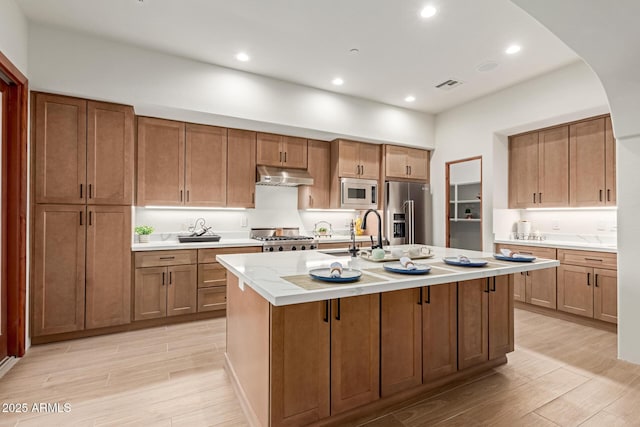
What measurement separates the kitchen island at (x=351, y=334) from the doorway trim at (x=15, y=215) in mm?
1943

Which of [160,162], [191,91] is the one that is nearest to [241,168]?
[160,162]

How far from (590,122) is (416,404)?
4038 millimetres

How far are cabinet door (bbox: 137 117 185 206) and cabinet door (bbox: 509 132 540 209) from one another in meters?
4.74

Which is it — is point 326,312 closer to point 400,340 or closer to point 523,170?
point 400,340

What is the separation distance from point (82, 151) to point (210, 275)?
1.88 metres

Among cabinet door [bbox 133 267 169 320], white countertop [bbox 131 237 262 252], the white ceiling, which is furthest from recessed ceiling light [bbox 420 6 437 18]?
cabinet door [bbox 133 267 169 320]

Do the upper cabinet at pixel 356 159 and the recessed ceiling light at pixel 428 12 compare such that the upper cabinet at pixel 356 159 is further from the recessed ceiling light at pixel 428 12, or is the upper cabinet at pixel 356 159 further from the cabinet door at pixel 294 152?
the recessed ceiling light at pixel 428 12

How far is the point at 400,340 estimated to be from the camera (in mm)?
2021

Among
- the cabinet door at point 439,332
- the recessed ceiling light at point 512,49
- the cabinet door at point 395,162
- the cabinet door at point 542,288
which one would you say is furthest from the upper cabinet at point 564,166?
the cabinet door at point 439,332

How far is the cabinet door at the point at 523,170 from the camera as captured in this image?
447cm

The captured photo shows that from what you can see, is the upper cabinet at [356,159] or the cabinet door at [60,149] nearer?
the cabinet door at [60,149]

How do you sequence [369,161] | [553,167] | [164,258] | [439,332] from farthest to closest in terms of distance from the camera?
[369,161] < [553,167] < [164,258] < [439,332]

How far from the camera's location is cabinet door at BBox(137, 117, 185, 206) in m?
3.70

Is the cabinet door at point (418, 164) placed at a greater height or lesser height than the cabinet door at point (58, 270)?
greater
